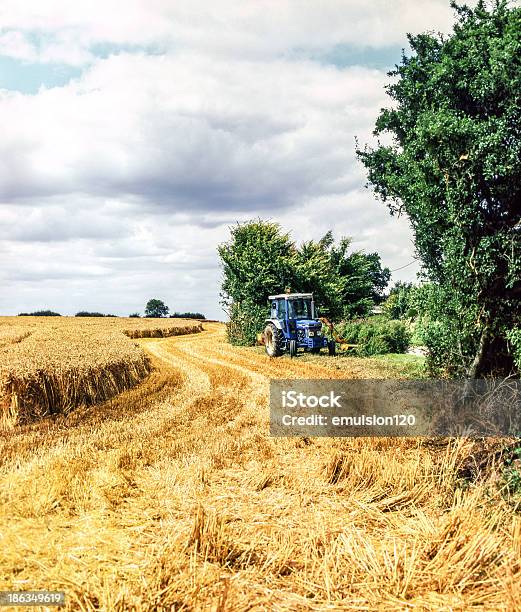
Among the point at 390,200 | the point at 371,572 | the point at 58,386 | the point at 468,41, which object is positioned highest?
the point at 468,41

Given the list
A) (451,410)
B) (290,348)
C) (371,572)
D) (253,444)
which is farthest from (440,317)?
(371,572)

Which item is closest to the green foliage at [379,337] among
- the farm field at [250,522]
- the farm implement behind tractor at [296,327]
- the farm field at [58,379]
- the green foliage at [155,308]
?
the farm implement behind tractor at [296,327]

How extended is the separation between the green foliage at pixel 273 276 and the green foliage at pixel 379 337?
18.6 ft

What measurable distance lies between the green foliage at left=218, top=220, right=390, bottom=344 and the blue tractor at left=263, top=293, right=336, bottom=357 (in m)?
7.26

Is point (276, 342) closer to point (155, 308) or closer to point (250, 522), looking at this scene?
point (250, 522)

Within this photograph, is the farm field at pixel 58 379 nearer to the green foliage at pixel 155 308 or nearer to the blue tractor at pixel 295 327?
the blue tractor at pixel 295 327

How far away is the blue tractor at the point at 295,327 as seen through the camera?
749 inches

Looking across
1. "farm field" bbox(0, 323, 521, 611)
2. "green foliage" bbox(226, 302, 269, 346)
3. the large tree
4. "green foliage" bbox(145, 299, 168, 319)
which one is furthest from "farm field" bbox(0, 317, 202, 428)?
"green foliage" bbox(145, 299, 168, 319)

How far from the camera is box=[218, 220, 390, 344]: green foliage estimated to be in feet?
94.6

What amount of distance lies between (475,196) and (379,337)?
10.8 metres

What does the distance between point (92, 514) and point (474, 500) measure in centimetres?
397

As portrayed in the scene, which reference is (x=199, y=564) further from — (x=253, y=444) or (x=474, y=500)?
(x=253, y=444)

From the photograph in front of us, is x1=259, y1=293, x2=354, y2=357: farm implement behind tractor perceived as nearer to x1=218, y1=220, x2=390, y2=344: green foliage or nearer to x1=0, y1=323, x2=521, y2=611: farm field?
x1=218, y1=220, x2=390, y2=344: green foliage

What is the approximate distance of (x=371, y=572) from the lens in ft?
13.8
